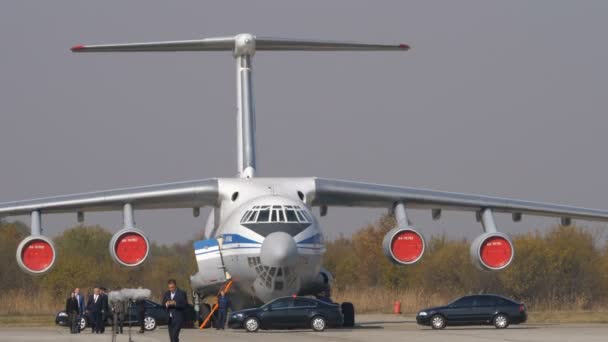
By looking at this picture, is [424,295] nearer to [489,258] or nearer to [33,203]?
[489,258]

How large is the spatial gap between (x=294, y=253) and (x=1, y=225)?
26.1m

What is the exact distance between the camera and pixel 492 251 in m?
24.2

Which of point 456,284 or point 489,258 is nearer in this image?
point 489,258

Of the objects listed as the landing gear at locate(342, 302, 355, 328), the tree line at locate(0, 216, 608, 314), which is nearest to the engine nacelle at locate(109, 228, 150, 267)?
the landing gear at locate(342, 302, 355, 328)

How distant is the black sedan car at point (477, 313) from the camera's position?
23906 millimetres

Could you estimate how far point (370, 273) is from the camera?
41.1 metres

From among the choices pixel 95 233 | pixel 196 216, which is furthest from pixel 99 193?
pixel 95 233

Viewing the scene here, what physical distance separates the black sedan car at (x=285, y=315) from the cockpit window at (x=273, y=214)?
1522 millimetres

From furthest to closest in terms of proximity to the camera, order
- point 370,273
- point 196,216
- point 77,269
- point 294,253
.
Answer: point 370,273 → point 77,269 → point 196,216 → point 294,253

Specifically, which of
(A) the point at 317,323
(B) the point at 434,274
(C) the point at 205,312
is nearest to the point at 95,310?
(C) the point at 205,312

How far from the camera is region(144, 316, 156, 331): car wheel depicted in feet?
83.4

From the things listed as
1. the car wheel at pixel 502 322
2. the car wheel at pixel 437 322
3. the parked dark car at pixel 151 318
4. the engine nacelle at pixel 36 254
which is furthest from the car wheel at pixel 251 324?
the car wheel at pixel 502 322

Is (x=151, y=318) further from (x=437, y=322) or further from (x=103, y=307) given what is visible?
(x=437, y=322)

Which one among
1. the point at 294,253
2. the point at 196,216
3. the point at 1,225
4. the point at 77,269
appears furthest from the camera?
the point at 1,225
